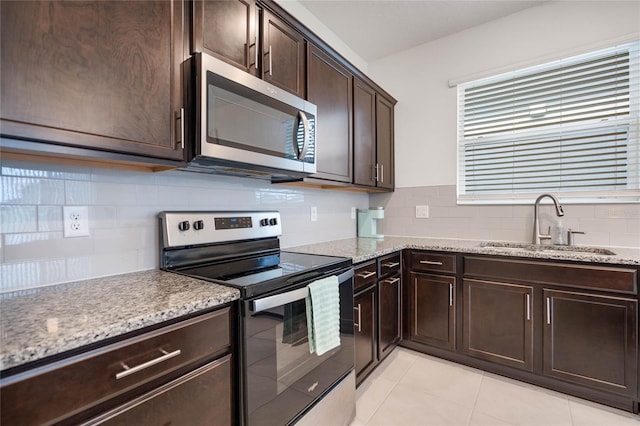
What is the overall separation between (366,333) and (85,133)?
178 cm

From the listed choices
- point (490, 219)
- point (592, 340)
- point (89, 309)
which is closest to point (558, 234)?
point (490, 219)

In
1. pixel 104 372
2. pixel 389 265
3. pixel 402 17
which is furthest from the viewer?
pixel 402 17

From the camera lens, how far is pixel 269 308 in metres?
1.14

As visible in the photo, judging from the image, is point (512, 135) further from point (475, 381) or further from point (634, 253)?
point (475, 381)

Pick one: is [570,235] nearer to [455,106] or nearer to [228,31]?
[455,106]

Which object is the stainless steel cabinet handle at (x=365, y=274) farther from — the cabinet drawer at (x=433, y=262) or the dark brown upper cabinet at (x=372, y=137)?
the dark brown upper cabinet at (x=372, y=137)

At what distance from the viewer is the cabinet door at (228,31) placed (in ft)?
4.16

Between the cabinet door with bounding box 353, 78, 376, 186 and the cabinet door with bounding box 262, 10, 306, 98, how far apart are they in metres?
0.69

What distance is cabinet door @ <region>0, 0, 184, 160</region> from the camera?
83 centimetres

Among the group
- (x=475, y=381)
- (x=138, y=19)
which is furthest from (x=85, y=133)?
(x=475, y=381)

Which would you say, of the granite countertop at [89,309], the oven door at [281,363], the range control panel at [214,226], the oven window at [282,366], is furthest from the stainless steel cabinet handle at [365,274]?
the granite countertop at [89,309]

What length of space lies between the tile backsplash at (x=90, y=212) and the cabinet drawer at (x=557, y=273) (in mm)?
1725

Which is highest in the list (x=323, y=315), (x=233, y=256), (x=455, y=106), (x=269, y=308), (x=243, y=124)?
(x=455, y=106)

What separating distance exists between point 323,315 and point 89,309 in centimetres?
89
